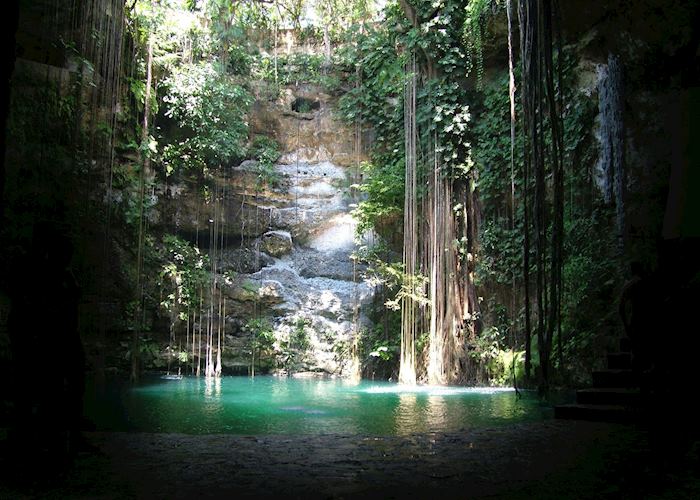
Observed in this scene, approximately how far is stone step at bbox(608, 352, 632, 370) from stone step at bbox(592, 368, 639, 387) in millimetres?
199

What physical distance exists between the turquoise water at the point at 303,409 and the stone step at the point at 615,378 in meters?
0.60

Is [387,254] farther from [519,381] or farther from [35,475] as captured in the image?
[35,475]

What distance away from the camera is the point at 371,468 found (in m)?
2.44

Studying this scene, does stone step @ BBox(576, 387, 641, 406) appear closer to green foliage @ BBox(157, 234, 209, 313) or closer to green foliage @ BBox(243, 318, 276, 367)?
green foliage @ BBox(243, 318, 276, 367)

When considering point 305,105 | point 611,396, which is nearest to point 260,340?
point 305,105

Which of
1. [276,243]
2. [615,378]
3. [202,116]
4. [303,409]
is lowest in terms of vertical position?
[303,409]

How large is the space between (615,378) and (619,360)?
1.09 feet

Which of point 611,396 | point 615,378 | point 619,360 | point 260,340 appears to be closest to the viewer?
point 611,396

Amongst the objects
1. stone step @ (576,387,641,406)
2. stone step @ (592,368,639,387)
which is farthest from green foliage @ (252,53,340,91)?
stone step @ (576,387,641,406)

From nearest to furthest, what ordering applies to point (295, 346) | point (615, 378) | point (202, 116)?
point (615, 378) < point (202, 116) < point (295, 346)

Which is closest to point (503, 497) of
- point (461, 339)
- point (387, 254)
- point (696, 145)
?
point (696, 145)

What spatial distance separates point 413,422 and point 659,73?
4.80m

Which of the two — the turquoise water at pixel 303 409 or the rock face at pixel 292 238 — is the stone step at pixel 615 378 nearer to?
the turquoise water at pixel 303 409

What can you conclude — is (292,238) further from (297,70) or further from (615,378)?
(615,378)
